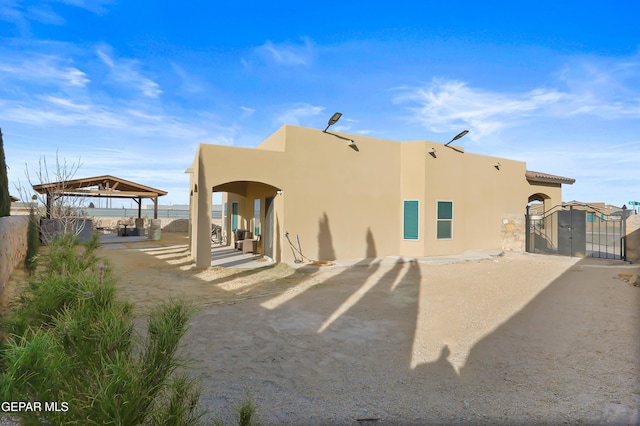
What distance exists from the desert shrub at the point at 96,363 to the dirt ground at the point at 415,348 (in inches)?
26.2

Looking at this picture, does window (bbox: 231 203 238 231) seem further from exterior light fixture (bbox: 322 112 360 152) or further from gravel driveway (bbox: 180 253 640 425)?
gravel driveway (bbox: 180 253 640 425)

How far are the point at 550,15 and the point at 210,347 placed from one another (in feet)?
38.0

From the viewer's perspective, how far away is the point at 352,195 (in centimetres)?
1230

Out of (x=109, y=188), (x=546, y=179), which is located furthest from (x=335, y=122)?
(x=109, y=188)

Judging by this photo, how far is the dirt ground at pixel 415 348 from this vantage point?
3.11 m

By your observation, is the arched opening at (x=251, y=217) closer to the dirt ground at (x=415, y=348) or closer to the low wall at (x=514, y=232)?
the dirt ground at (x=415, y=348)

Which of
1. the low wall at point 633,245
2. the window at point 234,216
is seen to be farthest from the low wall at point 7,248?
the low wall at point 633,245

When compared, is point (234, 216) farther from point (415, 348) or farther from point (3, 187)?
point (415, 348)

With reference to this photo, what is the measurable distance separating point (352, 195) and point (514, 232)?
8.14 m

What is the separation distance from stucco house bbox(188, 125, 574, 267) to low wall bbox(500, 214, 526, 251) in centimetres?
14

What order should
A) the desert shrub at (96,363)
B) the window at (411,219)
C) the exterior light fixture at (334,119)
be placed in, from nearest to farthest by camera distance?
the desert shrub at (96,363), the exterior light fixture at (334,119), the window at (411,219)

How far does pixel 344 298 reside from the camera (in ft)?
23.6

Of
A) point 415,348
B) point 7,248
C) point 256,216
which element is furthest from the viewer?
point 256,216

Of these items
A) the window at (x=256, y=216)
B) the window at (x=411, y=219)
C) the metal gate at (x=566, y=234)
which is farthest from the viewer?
the metal gate at (x=566, y=234)
